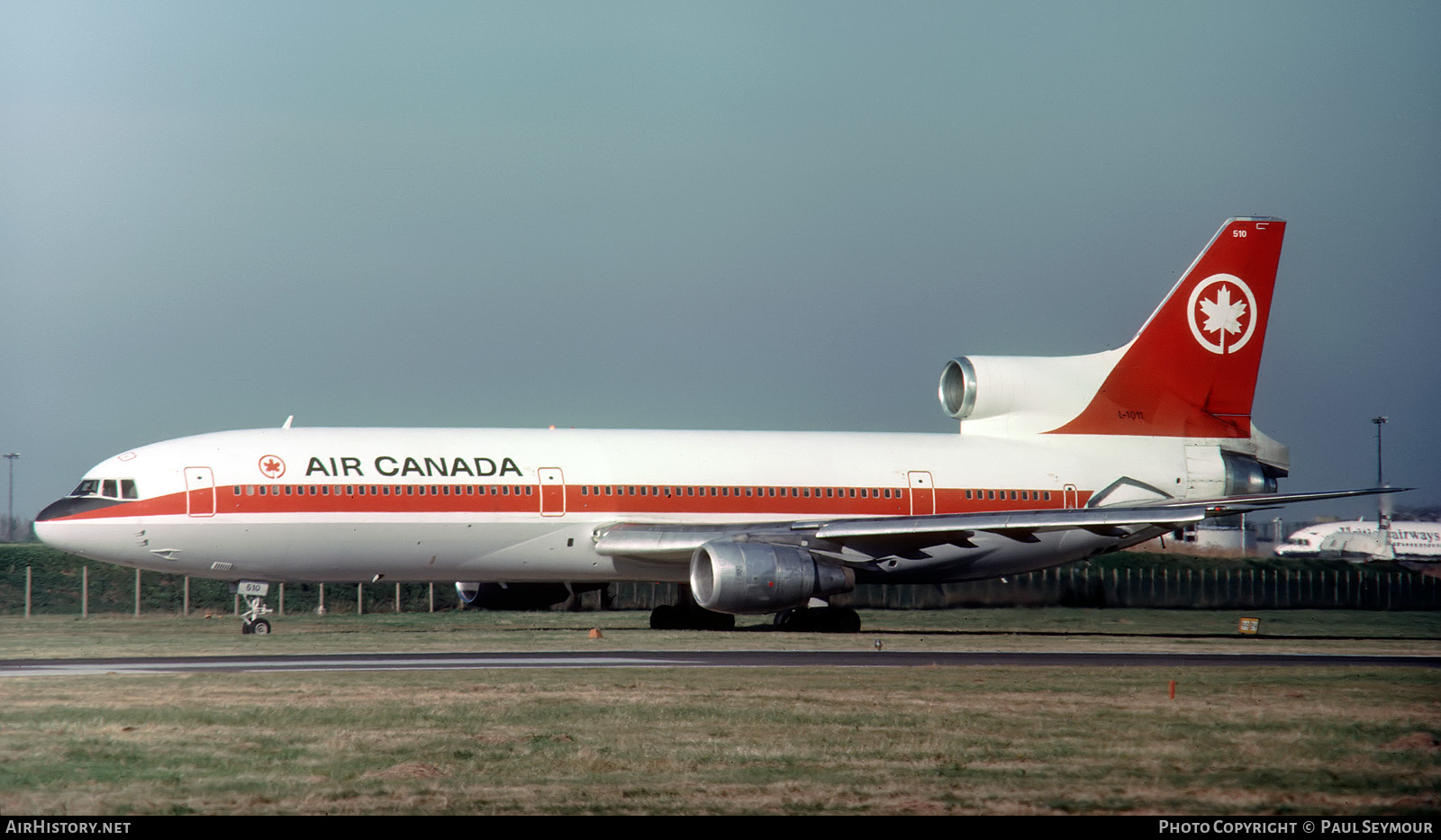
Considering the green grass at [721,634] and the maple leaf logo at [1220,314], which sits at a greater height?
the maple leaf logo at [1220,314]

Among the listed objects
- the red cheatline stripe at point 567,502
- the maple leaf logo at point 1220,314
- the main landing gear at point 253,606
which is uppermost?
the maple leaf logo at point 1220,314

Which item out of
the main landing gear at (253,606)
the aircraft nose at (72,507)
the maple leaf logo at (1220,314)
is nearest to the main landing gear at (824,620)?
the main landing gear at (253,606)

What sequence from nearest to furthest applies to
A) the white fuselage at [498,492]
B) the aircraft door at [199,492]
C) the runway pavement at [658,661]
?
1. the runway pavement at [658,661]
2. the aircraft door at [199,492]
3. the white fuselage at [498,492]

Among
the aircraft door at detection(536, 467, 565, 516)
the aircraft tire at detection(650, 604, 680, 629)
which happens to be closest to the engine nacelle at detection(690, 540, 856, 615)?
the aircraft door at detection(536, 467, 565, 516)

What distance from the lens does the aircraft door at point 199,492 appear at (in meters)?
29.2

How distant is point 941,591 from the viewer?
42219 millimetres

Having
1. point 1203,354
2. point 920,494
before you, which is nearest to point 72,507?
point 920,494

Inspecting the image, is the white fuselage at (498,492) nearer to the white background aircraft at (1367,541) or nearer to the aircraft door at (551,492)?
the aircraft door at (551,492)

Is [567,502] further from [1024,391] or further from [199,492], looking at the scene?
[1024,391]

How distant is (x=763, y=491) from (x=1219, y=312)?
40.1ft

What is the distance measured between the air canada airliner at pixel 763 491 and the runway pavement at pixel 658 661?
13.5ft

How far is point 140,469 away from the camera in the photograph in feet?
96.8

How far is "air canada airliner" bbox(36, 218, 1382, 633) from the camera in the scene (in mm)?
29359

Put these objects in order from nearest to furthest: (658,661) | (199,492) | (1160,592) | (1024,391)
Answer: (658,661) < (199,492) < (1024,391) < (1160,592)
